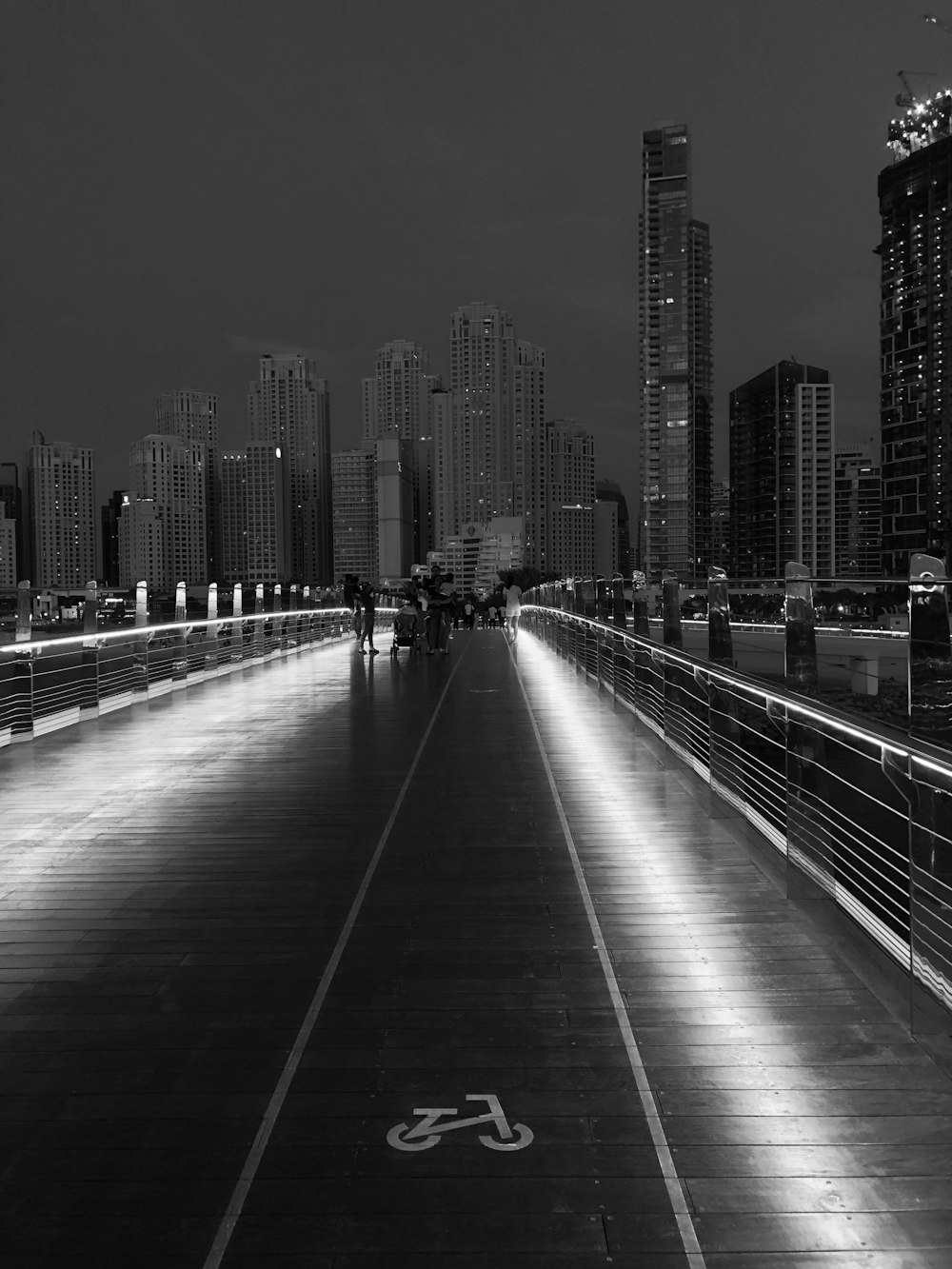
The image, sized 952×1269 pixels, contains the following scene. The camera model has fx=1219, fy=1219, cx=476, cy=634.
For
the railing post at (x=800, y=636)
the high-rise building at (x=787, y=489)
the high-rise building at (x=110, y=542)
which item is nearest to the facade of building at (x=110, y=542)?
the high-rise building at (x=110, y=542)

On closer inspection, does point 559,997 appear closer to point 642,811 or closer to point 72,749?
point 642,811

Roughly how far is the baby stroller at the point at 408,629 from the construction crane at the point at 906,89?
17605 cm

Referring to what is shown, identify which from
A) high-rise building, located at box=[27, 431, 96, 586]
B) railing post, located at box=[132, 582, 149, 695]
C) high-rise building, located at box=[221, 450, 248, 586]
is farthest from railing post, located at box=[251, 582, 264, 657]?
high-rise building, located at box=[221, 450, 248, 586]

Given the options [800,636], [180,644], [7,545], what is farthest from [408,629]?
[7,545]

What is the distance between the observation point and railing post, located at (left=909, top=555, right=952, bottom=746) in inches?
203

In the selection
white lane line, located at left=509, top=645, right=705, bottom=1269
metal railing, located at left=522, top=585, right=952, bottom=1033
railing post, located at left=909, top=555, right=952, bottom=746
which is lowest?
white lane line, located at left=509, top=645, right=705, bottom=1269

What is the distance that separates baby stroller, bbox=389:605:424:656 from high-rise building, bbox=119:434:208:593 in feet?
341

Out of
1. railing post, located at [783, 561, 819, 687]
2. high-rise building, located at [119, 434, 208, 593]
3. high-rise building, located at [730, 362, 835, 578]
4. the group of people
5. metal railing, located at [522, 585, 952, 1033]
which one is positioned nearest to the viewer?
metal railing, located at [522, 585, 952, 1033]

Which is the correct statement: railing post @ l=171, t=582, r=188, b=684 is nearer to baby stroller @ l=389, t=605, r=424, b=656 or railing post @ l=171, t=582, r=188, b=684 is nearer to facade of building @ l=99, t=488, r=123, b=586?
baby stroller @ l=389, t=605, r=424, b=656

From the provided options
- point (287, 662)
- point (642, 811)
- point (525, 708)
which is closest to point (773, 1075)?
point (642, 811)

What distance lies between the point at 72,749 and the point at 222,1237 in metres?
8.82

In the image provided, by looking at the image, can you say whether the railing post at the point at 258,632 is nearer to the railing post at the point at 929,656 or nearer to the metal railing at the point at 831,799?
the metal railing at the point at 831,799

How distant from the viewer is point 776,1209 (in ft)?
9.62

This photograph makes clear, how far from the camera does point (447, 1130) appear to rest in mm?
3330
